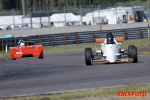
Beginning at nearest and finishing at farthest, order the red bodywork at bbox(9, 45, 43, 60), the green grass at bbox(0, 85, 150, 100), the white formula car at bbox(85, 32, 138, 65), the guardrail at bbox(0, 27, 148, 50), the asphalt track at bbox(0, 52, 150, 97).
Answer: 1. the green grass at bbox(0, 85, 150, 100)
2. the asphalt track at bbox(0, 52, 150, 97)
3. the white formula car at bbox(85, 32, 138, 65)
4. the red bodywork at bbox(9, 45, 43, 60)
5. the guardrail at bbox(0, 27, 148, 50)

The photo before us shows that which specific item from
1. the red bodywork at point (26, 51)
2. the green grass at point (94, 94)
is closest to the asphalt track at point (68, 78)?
the green grass at point (94, 94)

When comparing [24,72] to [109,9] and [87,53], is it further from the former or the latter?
[109,9]

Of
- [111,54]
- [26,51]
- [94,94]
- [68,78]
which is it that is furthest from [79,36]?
[94,94]

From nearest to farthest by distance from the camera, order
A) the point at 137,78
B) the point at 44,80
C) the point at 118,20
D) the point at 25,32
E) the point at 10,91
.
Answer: the point at 10,91 → the point at 137,78 → the point at 44,80 → the point at 25,32 → the point at 118,20

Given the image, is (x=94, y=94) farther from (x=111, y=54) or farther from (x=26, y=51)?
(x=26, y=51)

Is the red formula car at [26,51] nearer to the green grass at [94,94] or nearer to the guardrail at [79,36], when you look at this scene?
the guardrail at [79,36]

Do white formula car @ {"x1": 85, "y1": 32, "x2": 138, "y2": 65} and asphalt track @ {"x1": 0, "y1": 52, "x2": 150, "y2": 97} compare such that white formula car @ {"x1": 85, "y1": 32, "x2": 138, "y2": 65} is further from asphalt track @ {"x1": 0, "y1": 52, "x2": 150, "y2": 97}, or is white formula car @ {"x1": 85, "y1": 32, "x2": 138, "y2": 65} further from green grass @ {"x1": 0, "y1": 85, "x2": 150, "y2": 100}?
green grass @ {"x1": 0, "y1": 85, "x2": 150, "y2": 100}

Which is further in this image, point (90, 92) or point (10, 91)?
point (10, 91)

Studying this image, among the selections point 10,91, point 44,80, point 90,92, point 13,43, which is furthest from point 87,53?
point 13,43

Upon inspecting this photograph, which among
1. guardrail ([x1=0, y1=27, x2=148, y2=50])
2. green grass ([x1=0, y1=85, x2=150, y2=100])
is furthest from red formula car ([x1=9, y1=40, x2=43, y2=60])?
green grass ([x1=0, y1=85, x2=150, y2=100])

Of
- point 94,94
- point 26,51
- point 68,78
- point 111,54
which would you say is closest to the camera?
point 94,94

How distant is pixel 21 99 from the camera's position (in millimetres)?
11227

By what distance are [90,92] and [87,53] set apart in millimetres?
7807

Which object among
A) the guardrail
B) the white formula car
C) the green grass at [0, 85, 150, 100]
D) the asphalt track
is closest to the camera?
the green grass at [0, 85, 150, 100]
